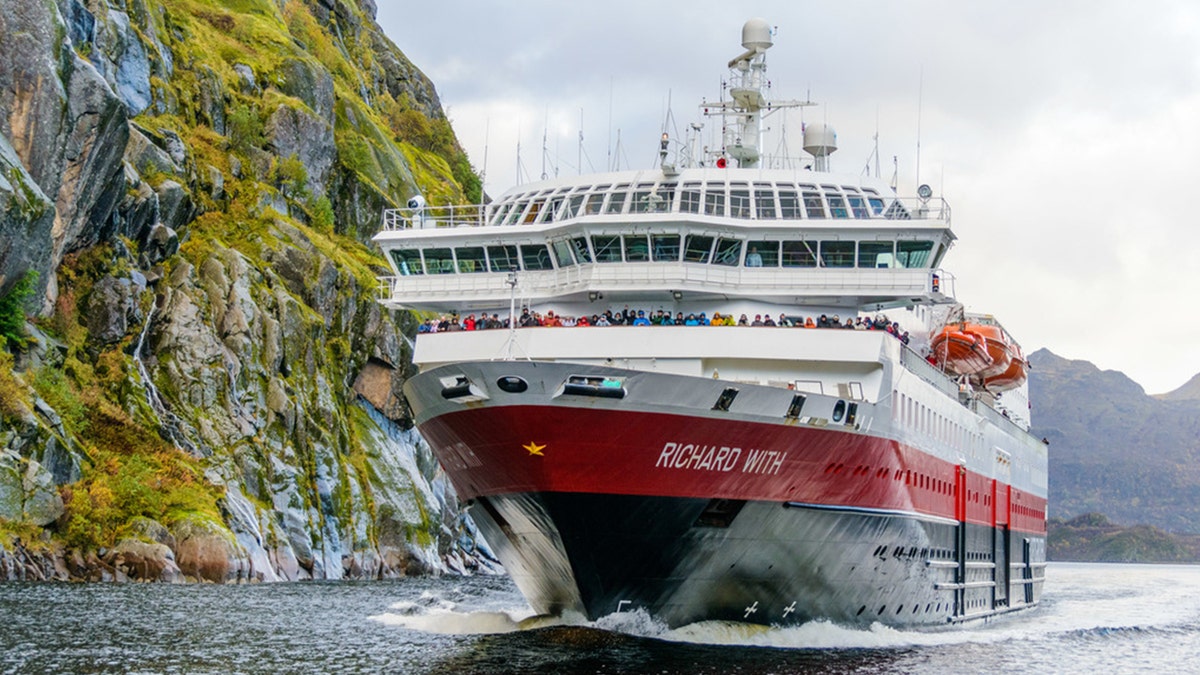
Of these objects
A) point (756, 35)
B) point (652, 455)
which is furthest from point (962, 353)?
point (652, 455)

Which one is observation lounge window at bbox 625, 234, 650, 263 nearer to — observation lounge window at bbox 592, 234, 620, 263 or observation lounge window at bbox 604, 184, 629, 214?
observation lounge window at bbox 592, 234, 620, 263

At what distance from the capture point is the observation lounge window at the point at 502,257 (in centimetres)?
4341

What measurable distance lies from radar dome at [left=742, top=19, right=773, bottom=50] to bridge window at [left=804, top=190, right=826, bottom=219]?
10351mm

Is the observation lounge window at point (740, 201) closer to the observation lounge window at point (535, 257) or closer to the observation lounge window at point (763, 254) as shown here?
the observation lounge window at point (763, 254)

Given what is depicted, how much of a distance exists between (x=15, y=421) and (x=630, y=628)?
34918 mm

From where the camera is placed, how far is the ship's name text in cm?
3509

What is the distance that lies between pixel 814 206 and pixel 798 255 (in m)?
2.13

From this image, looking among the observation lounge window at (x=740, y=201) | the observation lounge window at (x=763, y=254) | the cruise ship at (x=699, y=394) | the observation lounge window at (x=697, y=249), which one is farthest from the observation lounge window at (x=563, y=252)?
the observation lounge window at (x=763, y=254)

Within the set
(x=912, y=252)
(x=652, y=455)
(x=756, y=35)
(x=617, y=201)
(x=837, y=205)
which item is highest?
(x=756, y=35)

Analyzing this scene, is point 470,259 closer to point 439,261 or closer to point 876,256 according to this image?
point 439,261

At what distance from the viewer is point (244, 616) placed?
153 ft

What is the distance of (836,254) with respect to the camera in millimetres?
41844

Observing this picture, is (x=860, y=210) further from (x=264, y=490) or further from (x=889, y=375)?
(x=264, y=490)

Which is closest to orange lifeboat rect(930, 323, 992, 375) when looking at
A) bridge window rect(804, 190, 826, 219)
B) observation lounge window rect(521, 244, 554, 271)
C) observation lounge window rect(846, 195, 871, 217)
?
observation lounge window rect(846, 195, 871, 217)
